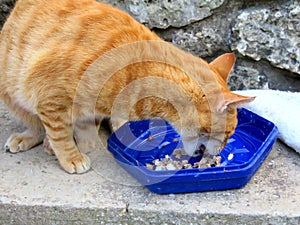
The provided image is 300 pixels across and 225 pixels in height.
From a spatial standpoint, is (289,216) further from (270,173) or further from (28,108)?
(28,108)

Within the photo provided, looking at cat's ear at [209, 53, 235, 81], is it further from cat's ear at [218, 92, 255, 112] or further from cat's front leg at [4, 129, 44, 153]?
cat's front leg at [4, 129, 44, 153]

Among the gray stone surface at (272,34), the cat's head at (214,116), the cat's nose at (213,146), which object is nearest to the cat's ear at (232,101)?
the cat's head at (214,116)

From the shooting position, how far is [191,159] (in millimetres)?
2387

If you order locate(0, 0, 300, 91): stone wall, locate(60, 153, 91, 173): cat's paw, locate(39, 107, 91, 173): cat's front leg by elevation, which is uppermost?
locate(0, 0, 300, 91): stone wall

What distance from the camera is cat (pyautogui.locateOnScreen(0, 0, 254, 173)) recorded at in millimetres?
2141

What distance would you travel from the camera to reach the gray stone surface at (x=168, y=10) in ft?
8.97

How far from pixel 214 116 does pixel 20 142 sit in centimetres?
90

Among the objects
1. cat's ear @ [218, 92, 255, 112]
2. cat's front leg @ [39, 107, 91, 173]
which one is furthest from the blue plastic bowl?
cat's ear @ [218, 92, 255, 112]

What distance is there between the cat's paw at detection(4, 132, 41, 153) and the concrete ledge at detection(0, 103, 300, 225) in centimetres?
15

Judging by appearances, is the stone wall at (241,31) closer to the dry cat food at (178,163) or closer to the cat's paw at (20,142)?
the dry cat food at (178,163)

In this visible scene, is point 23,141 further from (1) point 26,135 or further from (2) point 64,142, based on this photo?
(2) point 64,142

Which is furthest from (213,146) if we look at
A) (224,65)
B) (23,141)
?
(23,141)

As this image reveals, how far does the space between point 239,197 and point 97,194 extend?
0.55 metres

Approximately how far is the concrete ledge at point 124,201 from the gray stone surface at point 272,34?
637mm
